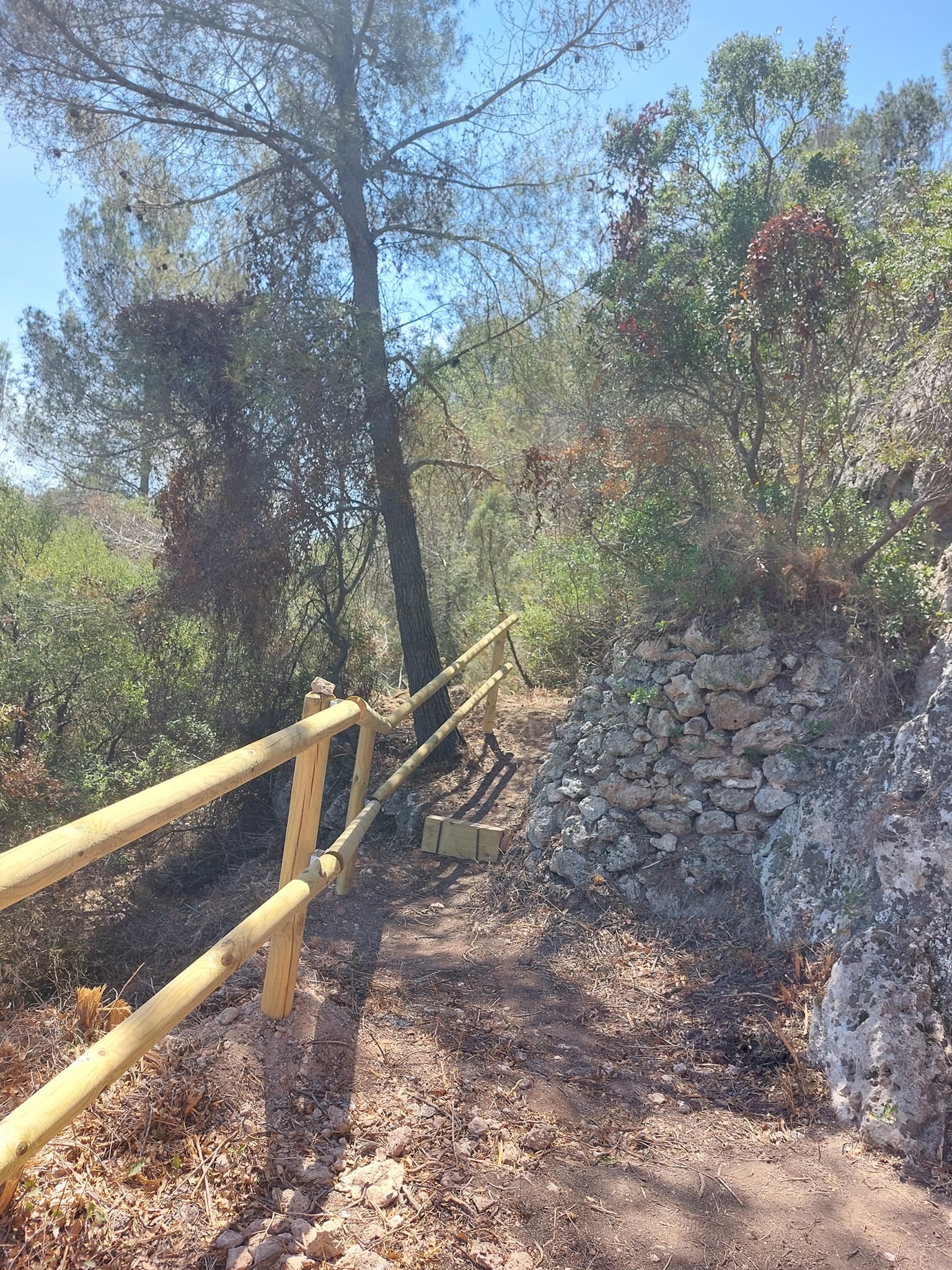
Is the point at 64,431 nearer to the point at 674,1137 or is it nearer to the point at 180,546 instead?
the point at 180,546

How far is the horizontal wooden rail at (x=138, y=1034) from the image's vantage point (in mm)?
1531

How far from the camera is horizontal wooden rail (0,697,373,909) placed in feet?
5.27

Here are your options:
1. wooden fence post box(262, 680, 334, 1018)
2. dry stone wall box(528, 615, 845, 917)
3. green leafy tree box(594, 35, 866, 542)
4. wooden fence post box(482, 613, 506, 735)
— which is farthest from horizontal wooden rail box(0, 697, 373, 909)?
wooden fence post box(482, 613, 506, 735)

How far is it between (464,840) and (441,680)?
3.37ft

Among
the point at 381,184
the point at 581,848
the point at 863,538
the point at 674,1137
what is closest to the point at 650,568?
the point at 863,538

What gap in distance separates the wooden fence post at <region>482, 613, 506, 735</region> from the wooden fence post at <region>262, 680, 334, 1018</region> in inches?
160

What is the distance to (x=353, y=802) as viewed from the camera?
4.37 meters

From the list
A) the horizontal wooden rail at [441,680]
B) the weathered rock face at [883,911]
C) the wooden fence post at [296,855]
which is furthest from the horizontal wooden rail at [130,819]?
the weathered rock face at [883,911]

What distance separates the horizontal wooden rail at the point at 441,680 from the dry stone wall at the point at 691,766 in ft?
3.09

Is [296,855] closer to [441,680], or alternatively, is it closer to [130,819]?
[130,819]

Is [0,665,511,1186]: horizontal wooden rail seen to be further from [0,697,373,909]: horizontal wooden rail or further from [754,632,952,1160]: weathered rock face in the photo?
[754,632,952,1160]: weathered rock face

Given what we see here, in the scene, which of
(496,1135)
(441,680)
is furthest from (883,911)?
(441,680)

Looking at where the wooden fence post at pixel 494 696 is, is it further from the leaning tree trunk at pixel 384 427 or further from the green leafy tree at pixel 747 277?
the green leafy tree at pixel 747 277

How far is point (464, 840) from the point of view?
5.57 metres
